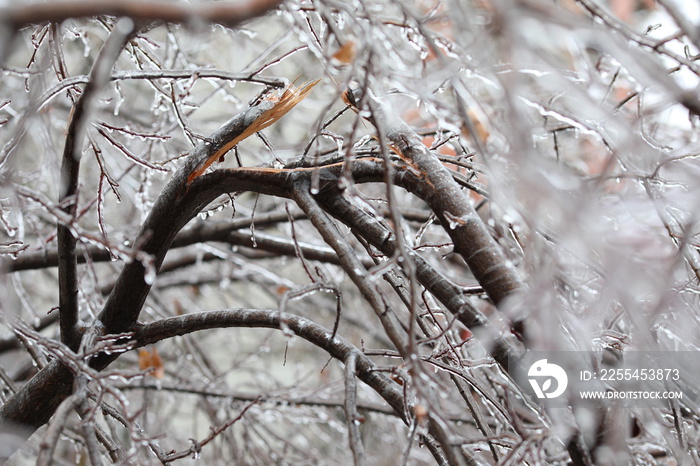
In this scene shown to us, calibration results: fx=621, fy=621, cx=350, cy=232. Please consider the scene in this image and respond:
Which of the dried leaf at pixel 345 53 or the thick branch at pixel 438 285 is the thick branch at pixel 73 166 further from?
the thick branch at pixel 438 285

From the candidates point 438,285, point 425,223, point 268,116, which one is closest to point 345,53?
point 268,116

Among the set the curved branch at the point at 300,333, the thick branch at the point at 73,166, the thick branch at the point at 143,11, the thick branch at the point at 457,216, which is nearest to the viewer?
the thick branch at the point at 143,11

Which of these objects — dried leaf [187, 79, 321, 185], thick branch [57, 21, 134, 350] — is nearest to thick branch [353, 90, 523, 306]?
Result: dried leaf [187, 79, 321, 185]

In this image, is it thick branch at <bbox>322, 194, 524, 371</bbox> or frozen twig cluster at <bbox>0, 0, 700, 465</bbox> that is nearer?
frozen twig cluster at <bbox>0, 0, 700, 465</bbox>

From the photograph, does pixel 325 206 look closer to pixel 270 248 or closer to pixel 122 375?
pixel 122 375

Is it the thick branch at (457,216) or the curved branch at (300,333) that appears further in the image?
the curved branch at (300,333)

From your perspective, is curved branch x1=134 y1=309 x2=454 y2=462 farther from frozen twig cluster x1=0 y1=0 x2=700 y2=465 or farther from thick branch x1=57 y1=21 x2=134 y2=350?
thick branch x1=57 y1=21 x2=134 y2=350

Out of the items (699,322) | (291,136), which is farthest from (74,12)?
(291,136)

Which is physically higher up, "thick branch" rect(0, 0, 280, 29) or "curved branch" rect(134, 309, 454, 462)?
"thick branch" rect(0, 0, 280, 29)

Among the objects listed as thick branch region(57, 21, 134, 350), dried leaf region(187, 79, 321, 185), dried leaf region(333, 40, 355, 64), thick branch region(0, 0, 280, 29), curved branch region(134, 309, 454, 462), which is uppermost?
dried leaf region(187, 79, 321, 185)

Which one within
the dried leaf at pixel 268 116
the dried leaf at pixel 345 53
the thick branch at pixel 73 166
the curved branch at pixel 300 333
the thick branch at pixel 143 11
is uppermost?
the dried leaf at pixel 268 116

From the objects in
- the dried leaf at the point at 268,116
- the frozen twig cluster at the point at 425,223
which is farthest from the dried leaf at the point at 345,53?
the dried leaf at the point at 268,116

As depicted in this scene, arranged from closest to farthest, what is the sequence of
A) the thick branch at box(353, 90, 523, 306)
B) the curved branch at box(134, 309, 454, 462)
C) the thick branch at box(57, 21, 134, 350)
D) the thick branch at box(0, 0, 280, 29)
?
the thick branch at box(0, 0, 280, 29)
the thick branch at box(57, 21, 134, 350)
the thick branch at box(353, 90, 523, 306)
the curved branch at box(134, 309, 454, 462)

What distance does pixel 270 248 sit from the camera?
289 cm
